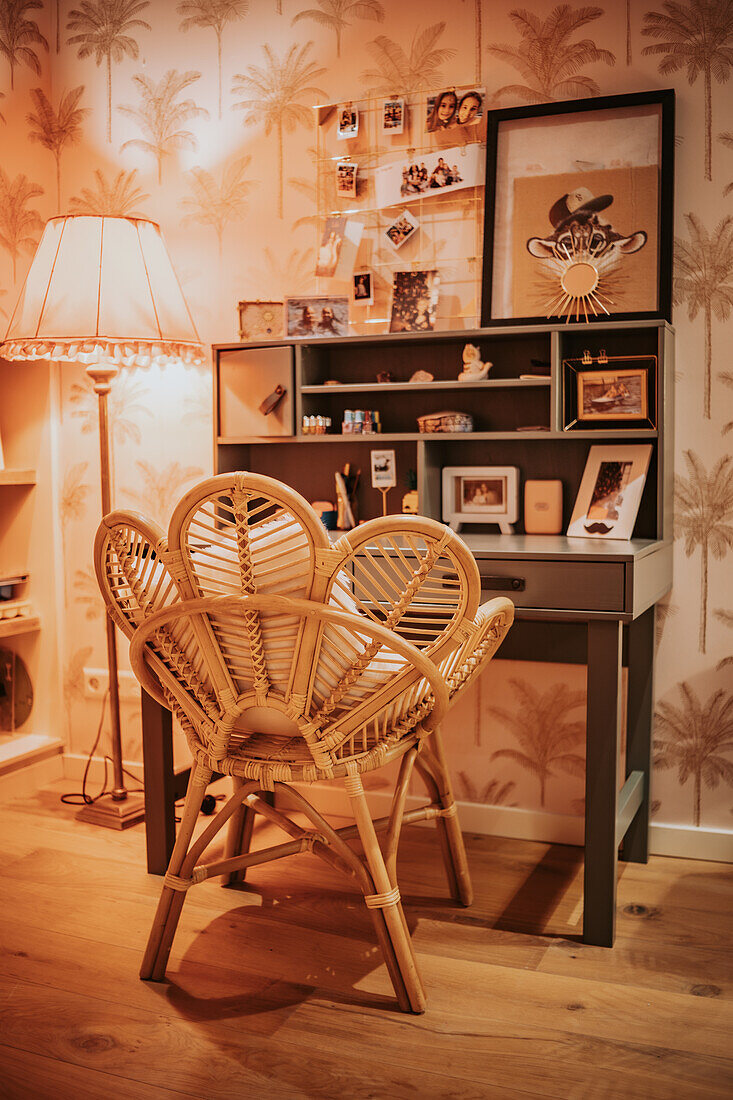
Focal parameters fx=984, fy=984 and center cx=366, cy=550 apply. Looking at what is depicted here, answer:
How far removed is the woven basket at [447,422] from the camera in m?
2.41

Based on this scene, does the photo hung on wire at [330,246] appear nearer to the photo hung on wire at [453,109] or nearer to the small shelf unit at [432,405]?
the small shelf unit at [432,405]

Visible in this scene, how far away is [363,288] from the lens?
261 cm

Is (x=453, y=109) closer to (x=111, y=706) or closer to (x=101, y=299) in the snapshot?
(x=101, y=299)

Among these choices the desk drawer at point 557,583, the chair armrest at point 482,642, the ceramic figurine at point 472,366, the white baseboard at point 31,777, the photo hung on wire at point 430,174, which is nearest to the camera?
the chair armrest at point 482,642

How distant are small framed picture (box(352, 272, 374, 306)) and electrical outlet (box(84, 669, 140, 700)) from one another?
51.4 inches

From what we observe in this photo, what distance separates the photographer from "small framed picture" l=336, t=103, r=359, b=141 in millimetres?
2588

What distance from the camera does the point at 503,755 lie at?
2.59 metres

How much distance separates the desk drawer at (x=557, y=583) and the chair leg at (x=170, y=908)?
0.69 m

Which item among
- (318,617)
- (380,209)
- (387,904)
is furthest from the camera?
(380,209)

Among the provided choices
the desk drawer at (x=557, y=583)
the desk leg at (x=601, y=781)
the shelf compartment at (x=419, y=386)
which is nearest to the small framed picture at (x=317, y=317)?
the shelf compartment at (x=419, y=386)

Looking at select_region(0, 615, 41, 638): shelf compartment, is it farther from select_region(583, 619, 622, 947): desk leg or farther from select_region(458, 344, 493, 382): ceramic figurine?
select_region(583, 619, 622, 947): desk leg

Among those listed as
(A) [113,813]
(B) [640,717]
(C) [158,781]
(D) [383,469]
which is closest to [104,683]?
(A) [113,813]

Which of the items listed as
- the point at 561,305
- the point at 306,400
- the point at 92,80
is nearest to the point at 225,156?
the point at 92,80

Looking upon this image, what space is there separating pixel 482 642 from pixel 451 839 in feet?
1.81
